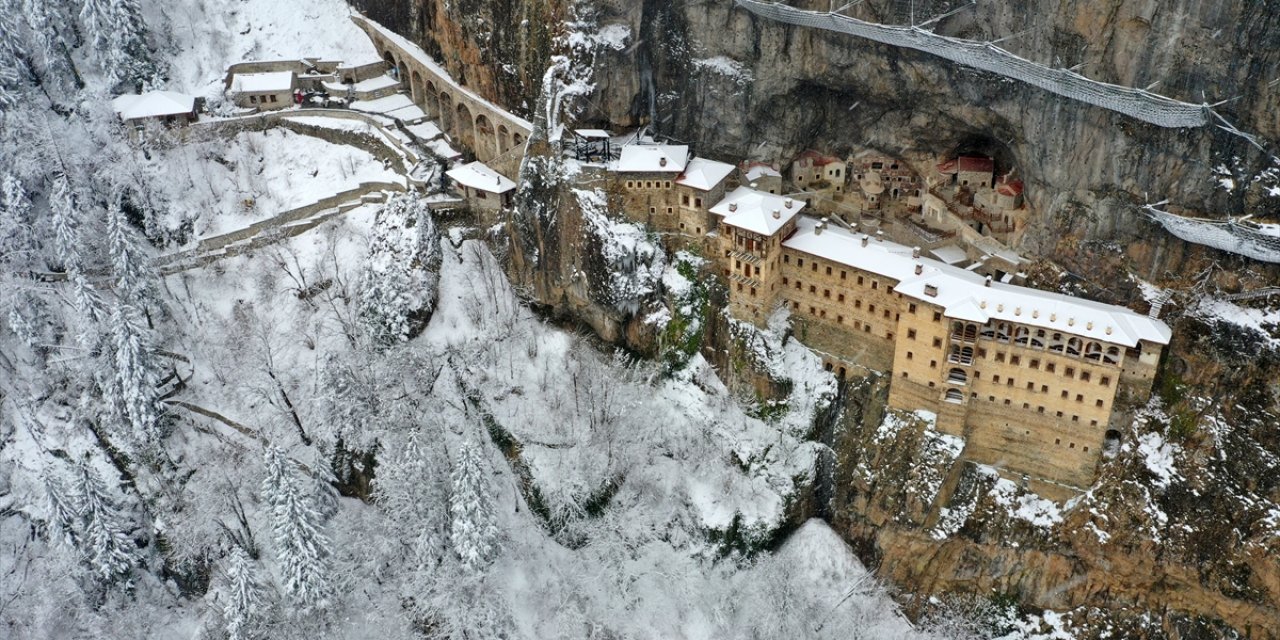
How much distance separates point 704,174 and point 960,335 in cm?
1773

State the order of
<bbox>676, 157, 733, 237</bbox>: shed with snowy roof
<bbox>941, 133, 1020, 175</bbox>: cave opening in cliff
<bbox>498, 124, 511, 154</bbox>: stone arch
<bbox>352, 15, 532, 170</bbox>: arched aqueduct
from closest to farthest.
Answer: <bbox>941, 133, 1020, 175</bbox>: cave opening in cliff < <bbox>676, 157, 733, 237</bbox>: shed with snowy roof < <bbox>352, 15, 532, 170</bbox>: arched aqueduct < <bbox>498, 124, 511, 154</bbox>: stone arch

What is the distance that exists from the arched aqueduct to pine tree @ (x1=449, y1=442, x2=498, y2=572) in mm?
24840

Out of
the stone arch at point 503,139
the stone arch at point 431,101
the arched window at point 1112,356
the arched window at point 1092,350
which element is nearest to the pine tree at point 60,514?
the stone arch at point 503,139

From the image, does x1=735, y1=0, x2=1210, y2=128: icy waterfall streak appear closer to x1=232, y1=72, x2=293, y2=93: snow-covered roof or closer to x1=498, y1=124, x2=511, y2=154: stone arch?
x1=498, y1=124, x2=511, y2=154: stone arch

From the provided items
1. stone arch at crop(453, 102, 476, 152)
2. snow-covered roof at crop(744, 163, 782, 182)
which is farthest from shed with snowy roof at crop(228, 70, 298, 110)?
snow-covered roof at crop(744, 163, 782, 182)

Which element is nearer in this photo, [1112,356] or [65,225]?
[1112,356]

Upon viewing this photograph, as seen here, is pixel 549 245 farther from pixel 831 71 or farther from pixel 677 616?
pixel 677 616

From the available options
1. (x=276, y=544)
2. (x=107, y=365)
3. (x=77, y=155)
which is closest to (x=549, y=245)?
(x=276, y=544)

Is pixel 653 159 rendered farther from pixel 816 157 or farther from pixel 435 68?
pixel 435 68

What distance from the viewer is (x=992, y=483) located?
1972 inches

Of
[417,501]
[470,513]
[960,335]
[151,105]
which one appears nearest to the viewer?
[960,335]

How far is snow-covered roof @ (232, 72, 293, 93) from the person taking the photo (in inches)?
2950

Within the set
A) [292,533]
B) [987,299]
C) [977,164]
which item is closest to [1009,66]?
[977,164]

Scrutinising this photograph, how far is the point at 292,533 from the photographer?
4938 centimetres
